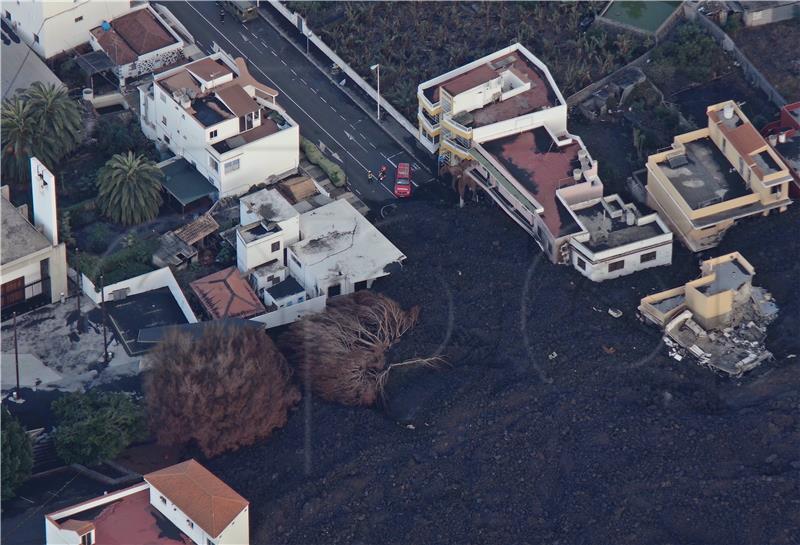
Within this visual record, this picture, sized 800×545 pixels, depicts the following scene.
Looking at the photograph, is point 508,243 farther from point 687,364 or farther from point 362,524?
point 362,524

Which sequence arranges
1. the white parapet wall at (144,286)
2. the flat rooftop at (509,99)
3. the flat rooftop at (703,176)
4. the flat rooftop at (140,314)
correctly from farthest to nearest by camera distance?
the flat rooftop at (509,99) → the flat rooftop at (703,176) → the white parapet wall at (144,286) → the flat rooftop at (140,314)

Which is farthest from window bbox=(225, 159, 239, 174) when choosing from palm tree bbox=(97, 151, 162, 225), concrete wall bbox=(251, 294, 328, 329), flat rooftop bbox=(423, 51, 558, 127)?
flat rooftop bbox=(423, 51, 558, 127)

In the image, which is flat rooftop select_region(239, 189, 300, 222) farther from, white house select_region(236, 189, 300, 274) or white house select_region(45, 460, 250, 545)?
white house select_region(45, 460, 250, 545)

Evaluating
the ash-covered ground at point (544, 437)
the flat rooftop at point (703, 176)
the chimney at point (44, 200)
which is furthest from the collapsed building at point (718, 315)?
the chimney at point (44, 200)

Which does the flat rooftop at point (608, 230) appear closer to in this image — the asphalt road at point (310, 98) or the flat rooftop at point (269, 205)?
the asphalt road at point (310, 98)

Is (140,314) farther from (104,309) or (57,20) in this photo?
(57,20)

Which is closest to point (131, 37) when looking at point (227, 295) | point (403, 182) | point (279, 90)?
point (279, 90)
